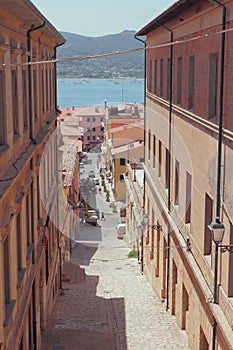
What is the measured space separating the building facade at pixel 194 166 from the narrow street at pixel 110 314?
2.39ft

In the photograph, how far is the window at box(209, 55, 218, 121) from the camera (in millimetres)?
13323

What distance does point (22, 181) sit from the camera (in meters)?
13.2

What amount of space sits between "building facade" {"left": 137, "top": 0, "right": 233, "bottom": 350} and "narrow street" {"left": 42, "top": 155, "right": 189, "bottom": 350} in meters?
0.73

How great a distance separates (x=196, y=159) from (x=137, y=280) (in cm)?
1353

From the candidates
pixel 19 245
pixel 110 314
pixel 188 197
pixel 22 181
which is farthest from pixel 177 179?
pixel 19 245

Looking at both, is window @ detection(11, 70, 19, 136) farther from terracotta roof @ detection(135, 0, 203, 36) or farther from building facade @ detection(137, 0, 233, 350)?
terracotta roof @ detection(135, 0, 203, 36)

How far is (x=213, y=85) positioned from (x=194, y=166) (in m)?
2.78

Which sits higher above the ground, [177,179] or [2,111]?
[2,111]

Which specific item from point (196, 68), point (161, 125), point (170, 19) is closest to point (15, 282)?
point (196, 68)

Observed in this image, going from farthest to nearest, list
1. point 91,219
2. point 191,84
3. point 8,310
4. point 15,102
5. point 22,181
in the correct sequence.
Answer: point 91,219 → point 191,84 → point 22,181 → point 15,102 → point 8,310

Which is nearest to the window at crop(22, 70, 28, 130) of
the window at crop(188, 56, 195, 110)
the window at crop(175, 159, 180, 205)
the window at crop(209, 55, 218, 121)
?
the window at crop(209, 55, 218, 121)

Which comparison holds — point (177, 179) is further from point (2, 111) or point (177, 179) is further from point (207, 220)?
point (2, 111)

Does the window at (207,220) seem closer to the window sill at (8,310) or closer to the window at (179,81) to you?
the window sill at (8,310)

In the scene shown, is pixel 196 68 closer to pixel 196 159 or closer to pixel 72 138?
pixel 196 159
